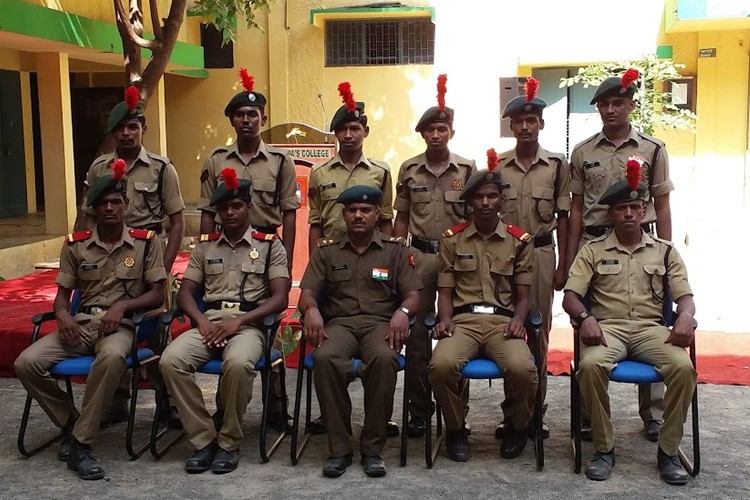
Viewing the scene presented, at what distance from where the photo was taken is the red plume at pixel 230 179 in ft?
16.0

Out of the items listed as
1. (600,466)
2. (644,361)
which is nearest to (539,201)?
(644,361)

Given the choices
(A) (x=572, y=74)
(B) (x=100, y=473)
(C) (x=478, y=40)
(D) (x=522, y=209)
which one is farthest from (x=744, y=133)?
(B) (x=100, y=473)

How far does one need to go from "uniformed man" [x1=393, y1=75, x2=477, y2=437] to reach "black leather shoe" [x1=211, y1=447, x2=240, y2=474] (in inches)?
41.0

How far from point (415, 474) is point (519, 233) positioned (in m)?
1.42

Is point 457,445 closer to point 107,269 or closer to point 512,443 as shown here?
point 512,443

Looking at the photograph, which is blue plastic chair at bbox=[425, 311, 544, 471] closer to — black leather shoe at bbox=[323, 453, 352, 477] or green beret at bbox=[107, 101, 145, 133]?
black leather shoe at bbox=[323, 453, 352, 477]

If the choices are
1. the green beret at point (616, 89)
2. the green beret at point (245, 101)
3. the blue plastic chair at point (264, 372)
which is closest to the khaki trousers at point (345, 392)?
the blue plastic chair at point (264, 372)

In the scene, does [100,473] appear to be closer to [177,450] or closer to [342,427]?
[177,450]

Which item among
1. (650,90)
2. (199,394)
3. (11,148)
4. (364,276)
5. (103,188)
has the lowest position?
(199,394)

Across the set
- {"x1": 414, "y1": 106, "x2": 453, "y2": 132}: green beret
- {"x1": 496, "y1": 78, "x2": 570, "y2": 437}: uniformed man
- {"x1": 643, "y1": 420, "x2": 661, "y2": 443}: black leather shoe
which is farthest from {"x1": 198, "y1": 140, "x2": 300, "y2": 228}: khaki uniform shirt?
{"x1": 643, "y1": 420, "x2": 661, "y2": 443}: black leather shoe

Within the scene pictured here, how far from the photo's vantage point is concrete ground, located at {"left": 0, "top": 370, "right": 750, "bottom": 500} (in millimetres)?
4348

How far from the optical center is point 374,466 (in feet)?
15.0

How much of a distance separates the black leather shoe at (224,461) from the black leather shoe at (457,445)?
110cm

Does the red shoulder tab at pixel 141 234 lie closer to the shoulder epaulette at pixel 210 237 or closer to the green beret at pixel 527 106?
the shoulder epaulette at pixel 210 237
